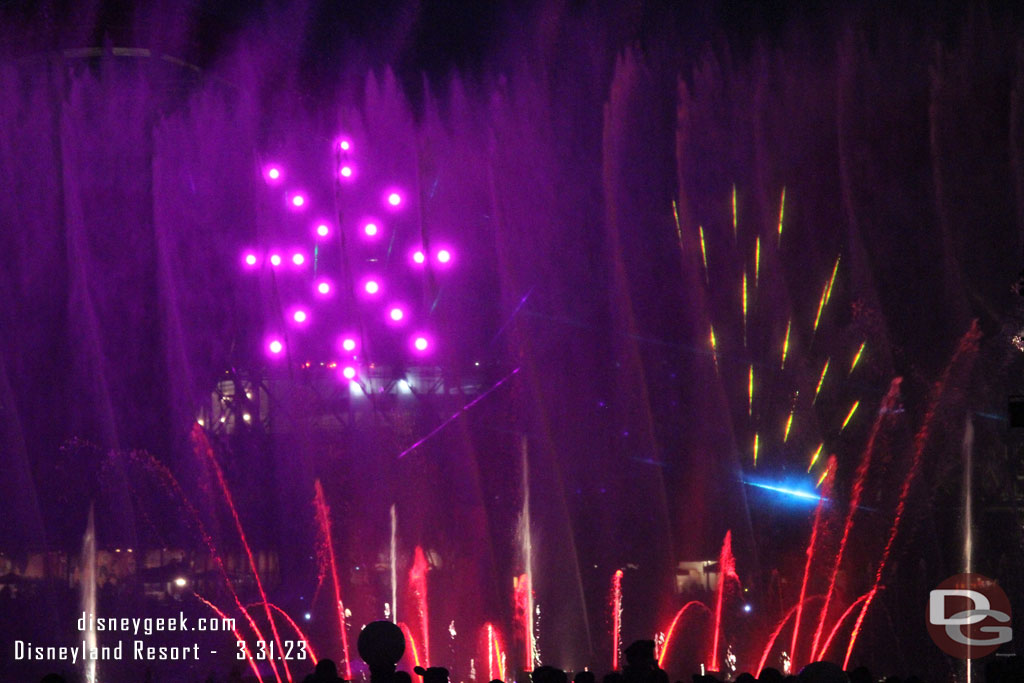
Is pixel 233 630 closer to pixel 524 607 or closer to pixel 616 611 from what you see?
pixel 524 607

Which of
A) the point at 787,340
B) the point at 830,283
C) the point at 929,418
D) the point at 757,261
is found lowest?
the point at 929,418

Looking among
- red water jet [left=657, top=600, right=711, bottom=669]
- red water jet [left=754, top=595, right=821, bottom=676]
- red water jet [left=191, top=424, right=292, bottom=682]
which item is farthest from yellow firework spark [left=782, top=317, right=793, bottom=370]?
red water jet [left=191, top=424, right=292, bottom=682]

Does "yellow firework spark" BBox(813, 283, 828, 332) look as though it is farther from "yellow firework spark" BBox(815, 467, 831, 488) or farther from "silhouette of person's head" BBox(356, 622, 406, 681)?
"silhouette of person's head" BBox(356, 622, 406, 681)

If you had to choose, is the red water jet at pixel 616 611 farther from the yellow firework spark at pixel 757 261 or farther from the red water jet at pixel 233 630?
the yellow firework spark at pixel 757 261

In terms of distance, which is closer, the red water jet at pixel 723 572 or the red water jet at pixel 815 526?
the red water jet at pixel 723 572

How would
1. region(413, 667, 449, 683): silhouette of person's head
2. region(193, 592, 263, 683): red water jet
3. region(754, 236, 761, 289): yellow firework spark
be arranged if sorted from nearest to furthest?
region(413, 667, 449, 683): silhouette of person's head → region(193, 592, 263, 683): red water jet → region(754, 236, 761, 289): yellow firework spark

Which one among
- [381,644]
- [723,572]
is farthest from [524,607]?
[381,644]

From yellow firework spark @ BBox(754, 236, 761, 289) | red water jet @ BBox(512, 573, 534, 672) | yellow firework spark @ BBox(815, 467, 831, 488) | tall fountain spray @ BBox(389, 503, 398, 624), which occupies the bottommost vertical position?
red water jet @ BBox(512, 573, 534, 672)

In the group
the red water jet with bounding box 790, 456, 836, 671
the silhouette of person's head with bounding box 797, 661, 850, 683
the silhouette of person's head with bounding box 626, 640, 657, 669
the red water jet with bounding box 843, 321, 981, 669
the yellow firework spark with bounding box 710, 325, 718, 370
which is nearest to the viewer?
the silhouette of person's head with bounding box 797, 661, 850, 683

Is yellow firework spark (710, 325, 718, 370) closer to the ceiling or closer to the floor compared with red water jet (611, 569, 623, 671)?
closer to the ceiling

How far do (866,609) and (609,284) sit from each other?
26.2 ft

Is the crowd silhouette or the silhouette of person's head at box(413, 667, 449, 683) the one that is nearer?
the crowd silhouette

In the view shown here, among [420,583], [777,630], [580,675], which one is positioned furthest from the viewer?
[420,583]

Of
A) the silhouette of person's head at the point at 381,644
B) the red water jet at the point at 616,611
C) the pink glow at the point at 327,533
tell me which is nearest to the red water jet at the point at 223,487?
the pink glow at the point at 327,533
